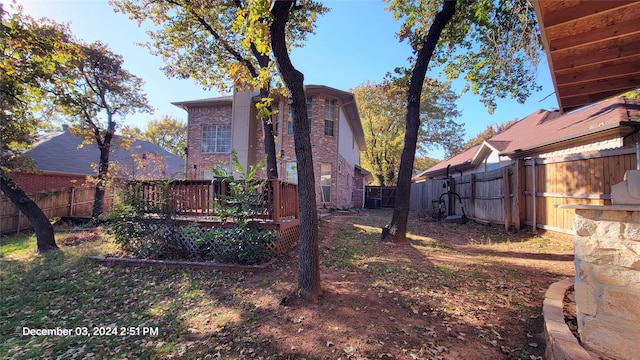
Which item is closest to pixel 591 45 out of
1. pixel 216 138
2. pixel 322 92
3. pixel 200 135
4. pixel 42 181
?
pixel 322 92

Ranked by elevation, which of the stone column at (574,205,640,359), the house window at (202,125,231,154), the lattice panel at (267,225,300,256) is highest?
the house window at (202,125,231,154)

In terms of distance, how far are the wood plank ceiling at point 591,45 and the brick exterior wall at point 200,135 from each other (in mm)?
14827

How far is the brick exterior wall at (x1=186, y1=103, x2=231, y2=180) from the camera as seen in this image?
16016 mm

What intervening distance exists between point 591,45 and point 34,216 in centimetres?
1229

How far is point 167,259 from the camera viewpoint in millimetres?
6066

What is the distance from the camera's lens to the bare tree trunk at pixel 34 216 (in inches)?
318

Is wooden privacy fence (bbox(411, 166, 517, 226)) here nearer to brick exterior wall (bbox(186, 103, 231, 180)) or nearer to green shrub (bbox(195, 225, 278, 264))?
green shrub (bbox(195, 225, 278, 264))

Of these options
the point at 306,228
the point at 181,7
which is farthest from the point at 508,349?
the point at 181,7

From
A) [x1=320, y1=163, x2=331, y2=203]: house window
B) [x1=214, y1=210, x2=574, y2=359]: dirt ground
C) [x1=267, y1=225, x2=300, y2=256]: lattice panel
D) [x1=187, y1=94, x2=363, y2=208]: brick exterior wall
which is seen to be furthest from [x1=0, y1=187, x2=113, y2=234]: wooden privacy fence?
[x1=214, y1=210, x2=574, y2=359]: dirt ground

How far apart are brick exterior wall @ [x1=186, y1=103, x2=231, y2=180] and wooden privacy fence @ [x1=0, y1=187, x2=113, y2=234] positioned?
4.14 m

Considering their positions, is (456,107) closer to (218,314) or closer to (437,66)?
(437,66)

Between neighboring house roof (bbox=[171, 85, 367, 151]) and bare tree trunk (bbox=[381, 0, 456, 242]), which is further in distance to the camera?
neighboring house roof (bbox=[171, 85, 367, 151])

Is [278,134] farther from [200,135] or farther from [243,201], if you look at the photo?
[243,201]

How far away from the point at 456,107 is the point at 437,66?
2168 centimetres
